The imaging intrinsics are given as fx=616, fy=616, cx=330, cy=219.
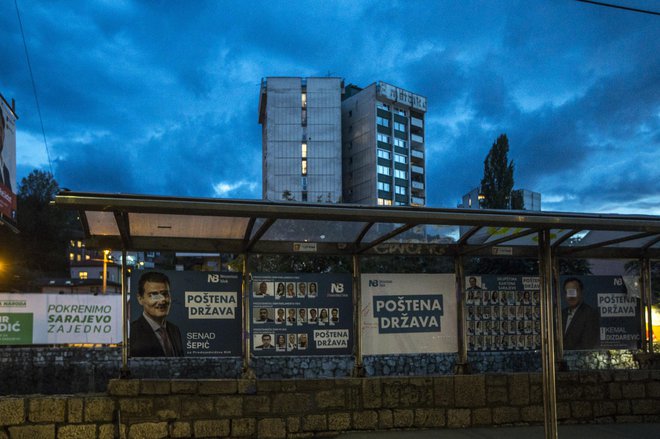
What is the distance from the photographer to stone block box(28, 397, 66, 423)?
6984 millimetres

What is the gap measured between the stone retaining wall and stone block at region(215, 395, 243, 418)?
0.01 metres

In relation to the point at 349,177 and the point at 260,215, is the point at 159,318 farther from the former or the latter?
the point at 349,177

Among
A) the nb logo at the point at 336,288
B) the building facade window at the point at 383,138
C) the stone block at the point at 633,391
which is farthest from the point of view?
the building facade window at the point at 383,138

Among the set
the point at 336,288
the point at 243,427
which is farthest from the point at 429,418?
the point at 243,427

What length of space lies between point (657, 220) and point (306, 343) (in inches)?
184

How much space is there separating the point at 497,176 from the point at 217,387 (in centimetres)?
4828

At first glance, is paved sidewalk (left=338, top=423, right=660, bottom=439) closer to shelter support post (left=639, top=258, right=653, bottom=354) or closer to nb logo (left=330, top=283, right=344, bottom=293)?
shelter support post (left=639, top=258, right=653, bottom=354)

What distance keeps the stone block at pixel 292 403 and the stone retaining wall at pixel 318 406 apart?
0.04 feet

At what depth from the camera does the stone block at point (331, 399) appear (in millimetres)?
7738

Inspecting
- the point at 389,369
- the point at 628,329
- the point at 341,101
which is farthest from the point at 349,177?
the point at 628,329

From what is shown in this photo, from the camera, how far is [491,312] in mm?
9062

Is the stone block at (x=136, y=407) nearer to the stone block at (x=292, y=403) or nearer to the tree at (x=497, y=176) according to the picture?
the stone block at (x=292, y=403)

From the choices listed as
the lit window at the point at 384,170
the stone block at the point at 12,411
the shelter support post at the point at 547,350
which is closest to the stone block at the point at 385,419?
the shelter support post at the point at 547,350

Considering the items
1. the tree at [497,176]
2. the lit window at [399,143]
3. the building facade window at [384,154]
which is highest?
the lit window at [399,143]
